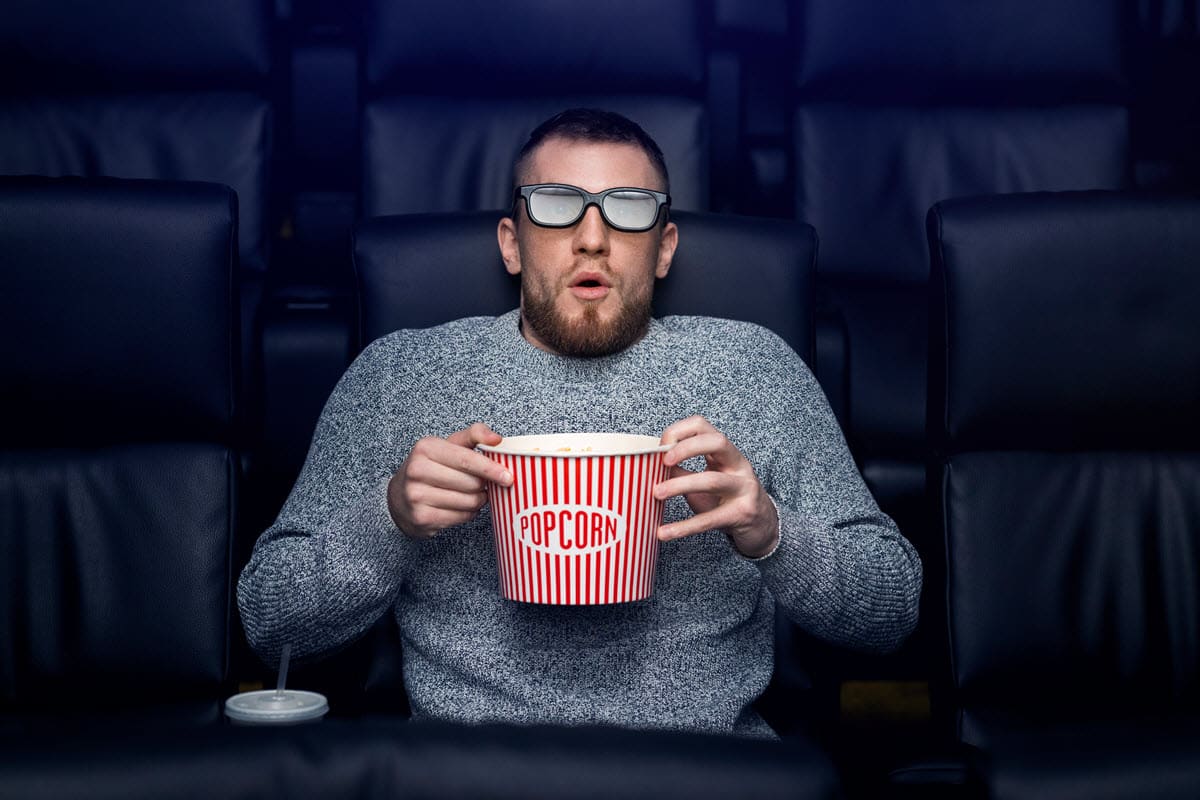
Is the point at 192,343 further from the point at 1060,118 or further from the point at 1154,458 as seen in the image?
the point at 1060,118

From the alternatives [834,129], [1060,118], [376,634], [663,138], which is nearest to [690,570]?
[376,634]

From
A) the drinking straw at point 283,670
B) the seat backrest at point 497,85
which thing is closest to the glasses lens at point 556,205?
the drinking straw at point 283,670

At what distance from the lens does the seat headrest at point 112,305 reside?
1209mm

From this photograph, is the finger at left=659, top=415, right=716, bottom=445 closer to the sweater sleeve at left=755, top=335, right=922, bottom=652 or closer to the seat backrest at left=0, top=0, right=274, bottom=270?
the sweater sleeve at left=755, top=335, right=922, bottom=652

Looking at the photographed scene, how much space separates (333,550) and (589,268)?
15.5 inches

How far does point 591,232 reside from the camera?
1274 millimetres

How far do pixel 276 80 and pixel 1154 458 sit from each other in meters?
1.49

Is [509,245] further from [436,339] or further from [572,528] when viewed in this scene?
[572,528]

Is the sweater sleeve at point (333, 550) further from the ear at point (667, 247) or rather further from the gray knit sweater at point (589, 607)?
the ear at point (667, 247)

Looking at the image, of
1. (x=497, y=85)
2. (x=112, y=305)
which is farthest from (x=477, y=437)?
(x=497, y=85)

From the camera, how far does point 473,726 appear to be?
69 centimetres

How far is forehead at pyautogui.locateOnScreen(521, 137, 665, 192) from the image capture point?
4.24 ft

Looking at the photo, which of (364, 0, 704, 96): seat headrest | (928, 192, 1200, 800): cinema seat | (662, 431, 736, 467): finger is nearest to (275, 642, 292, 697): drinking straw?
(662, 431, 736, 467): finger

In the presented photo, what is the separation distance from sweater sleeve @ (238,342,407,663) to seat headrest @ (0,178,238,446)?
0.14 m
